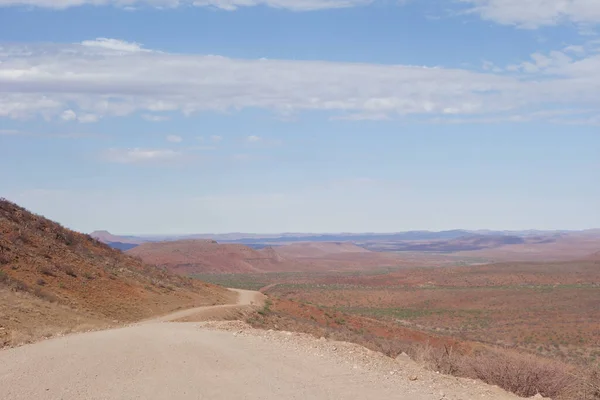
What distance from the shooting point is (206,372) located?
13391mm

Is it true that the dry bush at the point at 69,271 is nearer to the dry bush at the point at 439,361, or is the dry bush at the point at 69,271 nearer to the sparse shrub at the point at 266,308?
the sparse shrub at the point at 266,308

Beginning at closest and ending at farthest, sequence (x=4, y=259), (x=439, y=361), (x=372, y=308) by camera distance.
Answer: (x=439, y=361) → (x=4, y=259) → (x=372, y=308)

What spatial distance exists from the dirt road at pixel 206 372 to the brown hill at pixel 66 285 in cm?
439

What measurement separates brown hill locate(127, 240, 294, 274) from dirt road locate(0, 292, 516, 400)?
124 metres

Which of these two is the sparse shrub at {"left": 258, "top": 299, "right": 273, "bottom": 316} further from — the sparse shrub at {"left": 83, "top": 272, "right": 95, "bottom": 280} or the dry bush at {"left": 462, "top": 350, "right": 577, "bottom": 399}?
the dry bush at {"left": 462, "top": 350, "right": 577, "bottom": 399}

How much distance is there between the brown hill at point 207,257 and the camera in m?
145

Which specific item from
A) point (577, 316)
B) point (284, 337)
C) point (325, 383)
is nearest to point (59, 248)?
point (284, 337)

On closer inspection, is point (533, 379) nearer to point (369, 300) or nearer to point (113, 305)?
point (113, 305)

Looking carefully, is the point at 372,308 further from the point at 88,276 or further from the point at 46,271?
the point at 46,271

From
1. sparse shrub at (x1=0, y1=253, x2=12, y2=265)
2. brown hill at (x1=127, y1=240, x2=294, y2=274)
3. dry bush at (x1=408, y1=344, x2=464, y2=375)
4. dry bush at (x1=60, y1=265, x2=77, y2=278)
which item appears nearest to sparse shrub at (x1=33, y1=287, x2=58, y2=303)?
sparse shrub at (x1=0, y1=253, x2=12, y2=265)

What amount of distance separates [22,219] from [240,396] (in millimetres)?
32059

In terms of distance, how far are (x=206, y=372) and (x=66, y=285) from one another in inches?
724

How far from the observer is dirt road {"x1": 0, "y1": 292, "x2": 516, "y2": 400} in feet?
39.8

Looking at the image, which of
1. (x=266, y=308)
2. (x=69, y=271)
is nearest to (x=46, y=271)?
(x=69, y=271)
